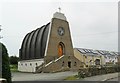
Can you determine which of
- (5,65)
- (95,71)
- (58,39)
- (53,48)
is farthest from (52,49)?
(5,65)

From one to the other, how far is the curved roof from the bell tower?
4.04 ft

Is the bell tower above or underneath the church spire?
underneath

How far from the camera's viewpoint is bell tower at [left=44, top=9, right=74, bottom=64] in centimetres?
5075

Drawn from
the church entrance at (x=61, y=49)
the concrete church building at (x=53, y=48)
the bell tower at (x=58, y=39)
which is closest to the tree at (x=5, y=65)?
the concrete church building at (x=53, y=48)

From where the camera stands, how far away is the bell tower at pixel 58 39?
50750 millimetres

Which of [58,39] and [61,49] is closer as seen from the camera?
[58,39]

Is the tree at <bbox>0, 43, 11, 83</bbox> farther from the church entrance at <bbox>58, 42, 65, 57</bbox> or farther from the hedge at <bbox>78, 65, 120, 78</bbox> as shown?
the church entrance at <bbox>58, 42, 65, 57</bbox>

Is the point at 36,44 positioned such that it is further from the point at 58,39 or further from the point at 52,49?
the point at 58,39

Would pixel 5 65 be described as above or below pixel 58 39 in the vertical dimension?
below

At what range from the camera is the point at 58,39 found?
53281mm

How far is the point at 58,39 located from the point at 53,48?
273 centimetres

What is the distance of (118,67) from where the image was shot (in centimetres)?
3628

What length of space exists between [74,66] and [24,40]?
19428mm

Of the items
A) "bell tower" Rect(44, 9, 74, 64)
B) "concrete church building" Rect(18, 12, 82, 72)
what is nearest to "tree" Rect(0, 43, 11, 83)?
"concrete church building" Rect(18, 12, 82, 72)
